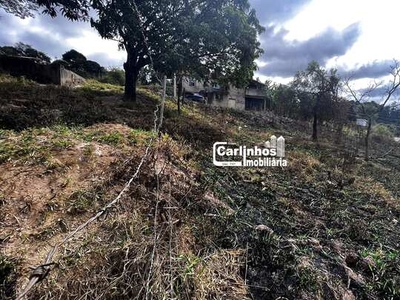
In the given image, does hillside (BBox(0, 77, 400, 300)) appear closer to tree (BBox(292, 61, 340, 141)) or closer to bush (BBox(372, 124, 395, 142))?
tree (BBox(292, 61, 340, 141))

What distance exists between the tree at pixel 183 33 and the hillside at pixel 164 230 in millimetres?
4542

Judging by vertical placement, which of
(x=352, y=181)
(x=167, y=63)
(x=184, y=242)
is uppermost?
(x=167, y=63)

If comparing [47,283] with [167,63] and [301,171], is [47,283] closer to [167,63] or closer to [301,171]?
[301,171]

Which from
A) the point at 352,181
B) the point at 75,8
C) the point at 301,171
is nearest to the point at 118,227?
the point at 301,171

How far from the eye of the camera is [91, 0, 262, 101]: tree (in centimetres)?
776

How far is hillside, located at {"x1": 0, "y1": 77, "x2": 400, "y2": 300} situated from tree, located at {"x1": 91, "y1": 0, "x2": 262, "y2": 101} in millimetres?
4542

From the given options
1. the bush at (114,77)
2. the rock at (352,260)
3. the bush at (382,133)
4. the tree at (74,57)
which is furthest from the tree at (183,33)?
the bush at (382,133)

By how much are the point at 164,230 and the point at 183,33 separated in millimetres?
7052

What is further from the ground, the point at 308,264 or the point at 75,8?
the point at 75,8

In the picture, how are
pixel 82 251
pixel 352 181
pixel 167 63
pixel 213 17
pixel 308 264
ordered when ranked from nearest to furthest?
pixel 82 251 < pixel 308 264 < pixel 352 181 < pixel 167 63 < pixel 213 17

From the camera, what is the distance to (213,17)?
27.6ft

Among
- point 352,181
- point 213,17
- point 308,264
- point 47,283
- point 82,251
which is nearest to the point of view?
point 47,283

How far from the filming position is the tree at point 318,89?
13031 millimetres

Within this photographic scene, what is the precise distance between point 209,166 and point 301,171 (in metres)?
2.20
